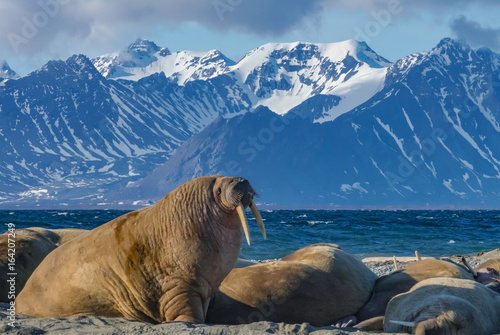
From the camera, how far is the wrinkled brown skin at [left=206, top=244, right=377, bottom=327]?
23.3 ft

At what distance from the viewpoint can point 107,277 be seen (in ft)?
21.7

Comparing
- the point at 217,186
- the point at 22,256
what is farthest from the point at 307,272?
the point at 22,256

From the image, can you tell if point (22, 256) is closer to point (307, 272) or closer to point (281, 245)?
point (307, 272)

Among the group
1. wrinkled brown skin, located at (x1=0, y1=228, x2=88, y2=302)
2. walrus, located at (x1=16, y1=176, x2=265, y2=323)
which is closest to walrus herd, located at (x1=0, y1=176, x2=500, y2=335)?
walrus, located at (x1=16, y1=176, x2=265, y2=323)

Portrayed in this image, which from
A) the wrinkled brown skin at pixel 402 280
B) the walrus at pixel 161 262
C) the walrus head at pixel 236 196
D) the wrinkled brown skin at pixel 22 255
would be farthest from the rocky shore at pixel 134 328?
the wrinkled brown skin at pixel 22 255

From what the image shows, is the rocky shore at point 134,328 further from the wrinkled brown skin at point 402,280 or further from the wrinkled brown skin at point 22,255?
the wrinkled brown skin at point 22,255

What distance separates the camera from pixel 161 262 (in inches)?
255

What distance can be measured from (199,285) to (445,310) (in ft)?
7.66

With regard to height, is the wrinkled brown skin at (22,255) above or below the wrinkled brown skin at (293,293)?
above

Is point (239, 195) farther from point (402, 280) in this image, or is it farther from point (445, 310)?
point (402, 280)

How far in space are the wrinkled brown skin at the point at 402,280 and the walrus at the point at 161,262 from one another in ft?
6.31

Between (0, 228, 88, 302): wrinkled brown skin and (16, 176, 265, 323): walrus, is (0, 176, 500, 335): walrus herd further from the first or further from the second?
(0, 228, 88, 302): wrinkled brown skin

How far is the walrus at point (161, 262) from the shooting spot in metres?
6.39

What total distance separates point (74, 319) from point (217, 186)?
6.14 ft
